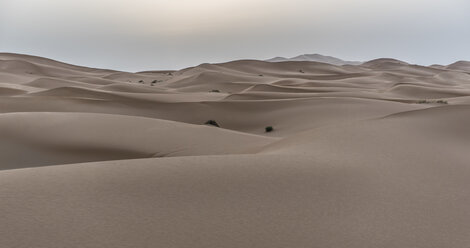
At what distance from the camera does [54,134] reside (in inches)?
294

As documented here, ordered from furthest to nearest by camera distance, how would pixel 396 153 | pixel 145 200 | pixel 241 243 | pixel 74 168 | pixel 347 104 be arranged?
pixel 347 104, pixel 396 153, pixel 74 168, pixel 145 200, pixel 241 243

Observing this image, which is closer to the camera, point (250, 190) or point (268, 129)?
point (250, 190)

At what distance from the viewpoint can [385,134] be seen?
5.78 metres

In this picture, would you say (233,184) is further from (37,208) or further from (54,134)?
(54,134)

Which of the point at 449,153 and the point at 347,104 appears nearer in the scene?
the point at 449,153

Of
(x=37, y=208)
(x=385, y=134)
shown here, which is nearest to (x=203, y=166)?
(x=37, y=208)

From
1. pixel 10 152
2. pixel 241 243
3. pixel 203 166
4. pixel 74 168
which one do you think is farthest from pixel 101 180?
pixel 10 152

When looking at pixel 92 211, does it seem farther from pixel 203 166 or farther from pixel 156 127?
pixel 156 127

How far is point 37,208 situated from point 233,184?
158 cm

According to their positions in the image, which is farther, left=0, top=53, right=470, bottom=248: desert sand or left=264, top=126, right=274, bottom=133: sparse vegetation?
left=264, top=126, right=274, bottom=133: sparse vegetation

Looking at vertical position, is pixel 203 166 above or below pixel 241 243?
above

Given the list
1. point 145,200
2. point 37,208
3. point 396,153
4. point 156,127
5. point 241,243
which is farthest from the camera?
point 156,127

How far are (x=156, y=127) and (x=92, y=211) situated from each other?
515cm

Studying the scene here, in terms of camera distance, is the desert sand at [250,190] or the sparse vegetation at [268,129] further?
the sparse vegetation at [268,129]
